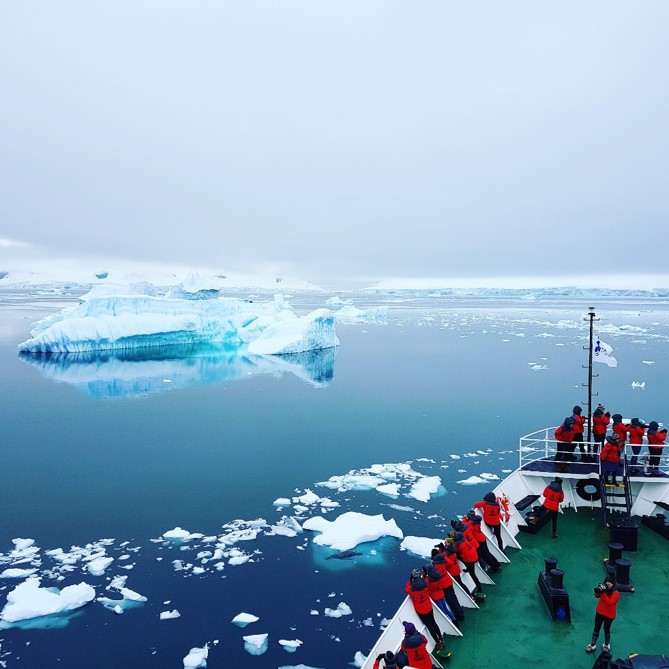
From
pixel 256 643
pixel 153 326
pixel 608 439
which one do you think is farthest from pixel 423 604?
pixel 153 326

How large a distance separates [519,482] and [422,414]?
11167 mm

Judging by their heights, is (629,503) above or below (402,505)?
above

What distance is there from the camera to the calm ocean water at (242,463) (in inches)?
296

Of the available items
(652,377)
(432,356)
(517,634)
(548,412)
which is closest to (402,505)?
(517,634)

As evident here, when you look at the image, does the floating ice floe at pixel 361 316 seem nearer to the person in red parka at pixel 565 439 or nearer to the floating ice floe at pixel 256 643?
the person in red parka at pixel 565 439

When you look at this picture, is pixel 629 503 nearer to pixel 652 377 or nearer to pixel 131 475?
pixel 131 475

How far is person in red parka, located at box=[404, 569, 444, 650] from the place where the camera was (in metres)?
5.37

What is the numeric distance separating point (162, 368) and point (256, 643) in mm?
27531

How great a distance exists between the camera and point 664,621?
233 inches

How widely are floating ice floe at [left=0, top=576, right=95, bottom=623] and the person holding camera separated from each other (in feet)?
24.0

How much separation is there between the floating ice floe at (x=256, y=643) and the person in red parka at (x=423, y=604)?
2806mm

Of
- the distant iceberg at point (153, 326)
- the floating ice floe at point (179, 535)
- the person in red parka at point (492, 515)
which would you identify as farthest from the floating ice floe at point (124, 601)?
the distant iceberg at point (153, 326)

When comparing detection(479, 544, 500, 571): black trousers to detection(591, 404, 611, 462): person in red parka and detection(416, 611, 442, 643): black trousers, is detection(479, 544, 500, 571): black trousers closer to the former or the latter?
detection(416, 611, 442, 643): black trousers

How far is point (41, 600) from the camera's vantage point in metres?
7.86
